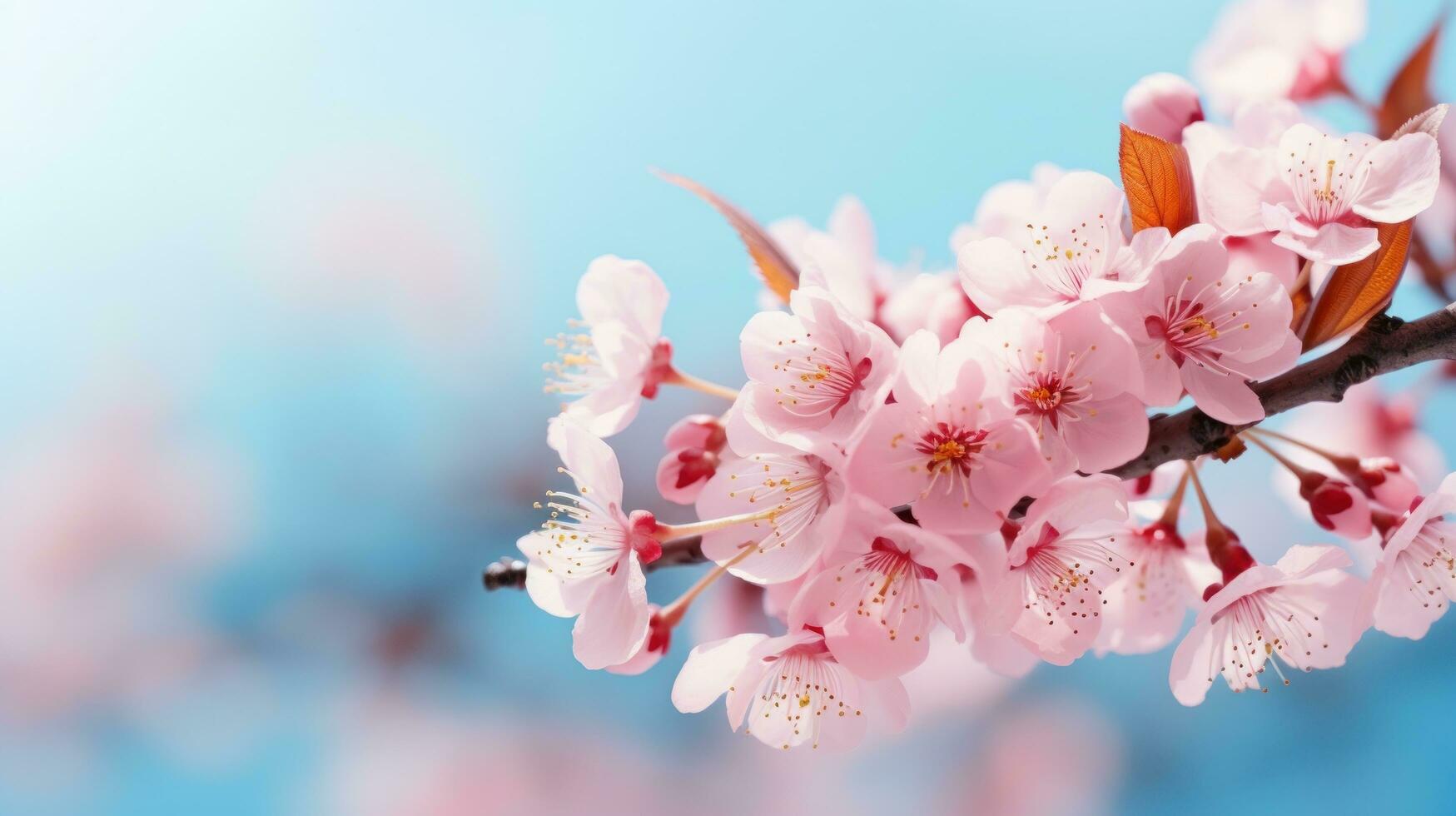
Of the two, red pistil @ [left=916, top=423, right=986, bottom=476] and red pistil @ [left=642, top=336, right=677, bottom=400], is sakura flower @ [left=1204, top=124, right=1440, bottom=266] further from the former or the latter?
red pistil @ [left=642, top=336, right=677, bottom=400]

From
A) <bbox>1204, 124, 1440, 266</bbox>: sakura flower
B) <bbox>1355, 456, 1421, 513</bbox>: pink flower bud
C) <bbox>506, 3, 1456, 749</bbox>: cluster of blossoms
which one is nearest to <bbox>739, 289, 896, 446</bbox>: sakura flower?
<bbox>506, 3, 1456, 749</bbox>: cluster of blossoms

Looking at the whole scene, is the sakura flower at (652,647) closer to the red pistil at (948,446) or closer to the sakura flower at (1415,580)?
the red pistil at (948,446)

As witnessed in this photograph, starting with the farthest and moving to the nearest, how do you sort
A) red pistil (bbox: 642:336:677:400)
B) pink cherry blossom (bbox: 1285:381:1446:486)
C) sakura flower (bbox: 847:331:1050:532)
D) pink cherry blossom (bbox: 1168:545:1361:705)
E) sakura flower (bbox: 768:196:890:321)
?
pink cherry blossom (bbox: 1285:381:1446:486) < sakura flower (bbox: 768:196:890:321) < red pistil (bbox: 642:336:677:400) < pink cherry blossom (bbox: 1168:545:1361:705) < sakura flower (bbox: 847:331:1050:532)

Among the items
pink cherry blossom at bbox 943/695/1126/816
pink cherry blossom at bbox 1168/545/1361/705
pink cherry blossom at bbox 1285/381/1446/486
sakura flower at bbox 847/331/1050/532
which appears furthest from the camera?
pink cherry blossom at bbox 943/695/1126/816

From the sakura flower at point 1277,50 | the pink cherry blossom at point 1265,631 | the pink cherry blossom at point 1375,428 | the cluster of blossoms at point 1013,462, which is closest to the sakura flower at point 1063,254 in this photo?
the cluster of blossoms at point 1013,462

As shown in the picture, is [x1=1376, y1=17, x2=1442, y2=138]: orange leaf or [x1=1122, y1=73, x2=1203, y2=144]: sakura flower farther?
[x1=1376, y1=17, x2=1442, y2=138]: orange leaf

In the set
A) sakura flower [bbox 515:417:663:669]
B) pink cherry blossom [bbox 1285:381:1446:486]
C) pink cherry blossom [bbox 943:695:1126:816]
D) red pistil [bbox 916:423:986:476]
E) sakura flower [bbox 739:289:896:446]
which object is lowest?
pink cherry blossom [bbox 943:695:1126:816]

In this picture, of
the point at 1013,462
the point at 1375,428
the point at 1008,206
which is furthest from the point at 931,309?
the point at 1375,428

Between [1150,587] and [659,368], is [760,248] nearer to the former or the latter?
[659,368]

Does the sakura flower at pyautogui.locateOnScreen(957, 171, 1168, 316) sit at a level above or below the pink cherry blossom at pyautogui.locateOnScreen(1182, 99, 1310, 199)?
below
